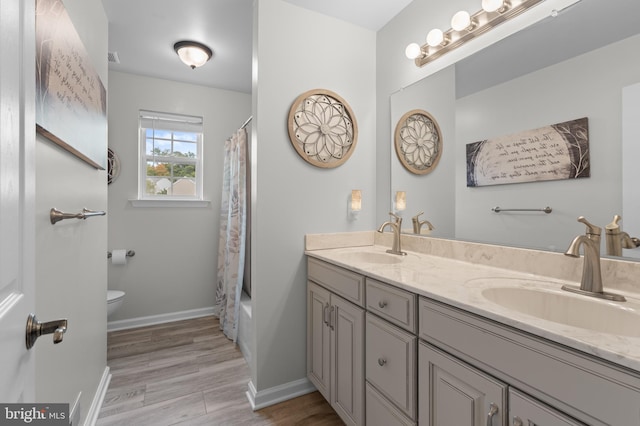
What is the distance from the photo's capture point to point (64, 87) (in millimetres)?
1127

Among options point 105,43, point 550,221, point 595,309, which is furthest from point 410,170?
point 105,43

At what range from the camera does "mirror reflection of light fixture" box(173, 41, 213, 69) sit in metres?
2.34

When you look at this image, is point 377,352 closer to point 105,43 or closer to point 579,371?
point 579,371

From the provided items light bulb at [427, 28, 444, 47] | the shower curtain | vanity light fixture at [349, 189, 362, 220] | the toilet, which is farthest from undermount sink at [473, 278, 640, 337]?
the toilet

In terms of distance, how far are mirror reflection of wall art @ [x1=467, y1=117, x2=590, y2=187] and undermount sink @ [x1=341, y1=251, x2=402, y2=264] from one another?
61 centimetres

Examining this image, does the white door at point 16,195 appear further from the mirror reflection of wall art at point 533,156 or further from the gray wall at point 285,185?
the mirror reflection of wall art at point 533,156

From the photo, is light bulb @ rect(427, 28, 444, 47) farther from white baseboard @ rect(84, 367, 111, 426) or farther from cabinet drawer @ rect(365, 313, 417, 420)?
white baseboard @ rect(84, 367, 111, 426)

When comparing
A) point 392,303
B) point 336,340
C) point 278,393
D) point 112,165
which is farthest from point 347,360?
point 112,165

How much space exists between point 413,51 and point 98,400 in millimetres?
2861

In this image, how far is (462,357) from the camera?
2.91 feet

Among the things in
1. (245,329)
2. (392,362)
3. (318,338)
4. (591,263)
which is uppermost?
(591,263)

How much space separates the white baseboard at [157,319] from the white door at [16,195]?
8.85 feet

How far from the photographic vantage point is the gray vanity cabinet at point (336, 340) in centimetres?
139

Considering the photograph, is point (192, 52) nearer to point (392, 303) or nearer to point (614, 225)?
point (392, 303)
